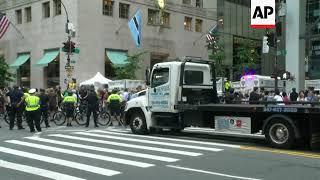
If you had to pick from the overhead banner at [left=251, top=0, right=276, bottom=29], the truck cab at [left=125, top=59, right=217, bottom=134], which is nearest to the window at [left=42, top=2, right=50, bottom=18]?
the truck cab at [left=125, top=59, right=217, bottom=134]

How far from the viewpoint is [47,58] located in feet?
144

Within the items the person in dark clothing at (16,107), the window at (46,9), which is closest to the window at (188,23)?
the window at (46,9)

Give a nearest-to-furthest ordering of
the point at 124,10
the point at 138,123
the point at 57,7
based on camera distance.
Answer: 1. the point at 138,123
2. the point at 57,7
3. the point at 124,10

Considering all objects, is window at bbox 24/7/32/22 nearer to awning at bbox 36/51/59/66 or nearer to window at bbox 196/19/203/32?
awning at bbox 36/51/59/66

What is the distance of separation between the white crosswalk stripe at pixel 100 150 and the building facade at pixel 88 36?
23.1m

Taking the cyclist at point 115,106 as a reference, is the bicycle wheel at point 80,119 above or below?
below

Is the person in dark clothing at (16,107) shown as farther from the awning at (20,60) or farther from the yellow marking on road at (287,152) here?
the awning at (20,60)

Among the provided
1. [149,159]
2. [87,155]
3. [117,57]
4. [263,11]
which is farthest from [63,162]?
[117,57]

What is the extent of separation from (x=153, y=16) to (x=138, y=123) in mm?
31755

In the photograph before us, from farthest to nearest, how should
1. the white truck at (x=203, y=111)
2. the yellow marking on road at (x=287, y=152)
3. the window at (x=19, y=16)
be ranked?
the window at (x=19, y=16) → the white truck at (x=203, y=111) → the yellow marking on road at (x=287, y=152)

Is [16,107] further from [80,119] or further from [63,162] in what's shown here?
[63,162]

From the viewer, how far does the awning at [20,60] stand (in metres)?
47.7

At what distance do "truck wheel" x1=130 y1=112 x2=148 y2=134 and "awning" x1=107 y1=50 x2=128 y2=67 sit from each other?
25264 mm

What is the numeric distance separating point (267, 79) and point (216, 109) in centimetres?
2749
